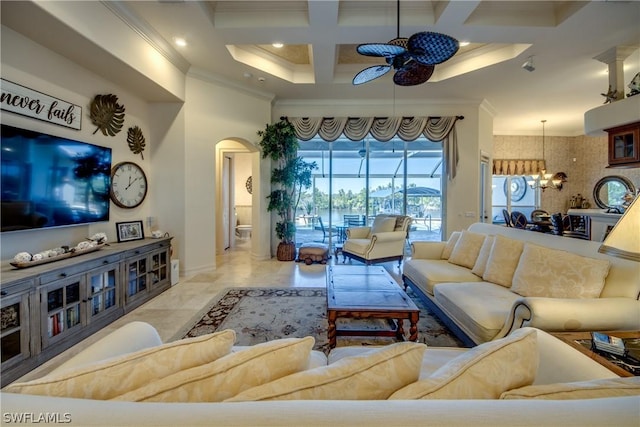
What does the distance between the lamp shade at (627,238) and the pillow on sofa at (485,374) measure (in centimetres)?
50

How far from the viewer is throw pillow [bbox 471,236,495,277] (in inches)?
115

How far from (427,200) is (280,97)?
4.13m

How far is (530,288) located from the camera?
2271 millimetres

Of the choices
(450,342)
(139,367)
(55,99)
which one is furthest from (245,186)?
(139,367)

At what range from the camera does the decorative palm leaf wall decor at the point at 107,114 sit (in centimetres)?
338

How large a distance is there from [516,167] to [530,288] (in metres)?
8.30

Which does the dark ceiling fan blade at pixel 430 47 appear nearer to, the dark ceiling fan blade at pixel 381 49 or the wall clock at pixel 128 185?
the dark ceiling fan blade at pixel 381 49

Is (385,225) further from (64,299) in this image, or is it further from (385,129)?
(64,299)

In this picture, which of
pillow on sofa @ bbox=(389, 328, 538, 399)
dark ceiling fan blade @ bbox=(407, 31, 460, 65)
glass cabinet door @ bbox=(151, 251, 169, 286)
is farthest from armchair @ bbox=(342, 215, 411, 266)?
pillow on sofa @ bbox=(389, 328, 538, 399)

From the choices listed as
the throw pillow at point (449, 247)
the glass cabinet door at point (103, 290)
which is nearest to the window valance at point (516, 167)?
the throw pillow at point (449, 247)

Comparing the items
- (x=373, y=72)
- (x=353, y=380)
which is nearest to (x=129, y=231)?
(x=373, y=72)

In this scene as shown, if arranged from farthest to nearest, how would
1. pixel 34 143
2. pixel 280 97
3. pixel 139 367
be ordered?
pixel 280 97, pixel 34 143, pixel 139 367

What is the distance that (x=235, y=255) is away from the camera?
6324mm

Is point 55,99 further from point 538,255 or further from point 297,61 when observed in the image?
point 538,255
